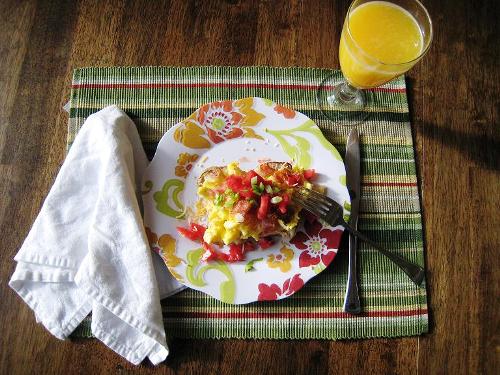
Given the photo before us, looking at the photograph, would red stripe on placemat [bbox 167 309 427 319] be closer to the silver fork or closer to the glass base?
the silver fork

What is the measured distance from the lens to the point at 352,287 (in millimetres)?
1104

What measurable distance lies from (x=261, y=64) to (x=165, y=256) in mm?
607

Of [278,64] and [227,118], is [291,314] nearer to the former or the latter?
[227,118]

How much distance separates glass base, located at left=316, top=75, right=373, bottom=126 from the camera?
122 cm

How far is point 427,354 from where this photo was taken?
111cm

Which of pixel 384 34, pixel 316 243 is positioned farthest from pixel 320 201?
pixel 384 34

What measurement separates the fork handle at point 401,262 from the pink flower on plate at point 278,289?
0.18 m

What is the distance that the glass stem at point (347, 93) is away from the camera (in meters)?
1.23

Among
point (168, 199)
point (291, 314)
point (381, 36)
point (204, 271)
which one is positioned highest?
point (381, 36)

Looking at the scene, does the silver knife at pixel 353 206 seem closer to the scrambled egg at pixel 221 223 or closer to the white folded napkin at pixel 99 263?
the scrambled egg at pixel 221 223

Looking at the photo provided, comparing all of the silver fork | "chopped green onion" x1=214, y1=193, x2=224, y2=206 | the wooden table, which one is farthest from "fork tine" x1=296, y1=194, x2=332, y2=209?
the wooden table

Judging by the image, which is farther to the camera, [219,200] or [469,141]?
[469,141]

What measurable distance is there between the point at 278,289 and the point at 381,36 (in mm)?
661

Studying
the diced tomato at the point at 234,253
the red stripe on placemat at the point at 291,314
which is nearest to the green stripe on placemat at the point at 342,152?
the red stripe on placemat at the point at 291,314
